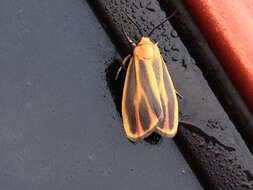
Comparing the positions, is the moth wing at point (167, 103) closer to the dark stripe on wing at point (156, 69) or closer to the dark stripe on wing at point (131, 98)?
the dark stripe on wing at point (156, 69)

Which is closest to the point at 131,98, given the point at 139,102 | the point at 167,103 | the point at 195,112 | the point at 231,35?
the point at 139,102

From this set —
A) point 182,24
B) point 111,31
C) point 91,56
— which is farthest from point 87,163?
point 182,24

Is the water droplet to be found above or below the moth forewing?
above

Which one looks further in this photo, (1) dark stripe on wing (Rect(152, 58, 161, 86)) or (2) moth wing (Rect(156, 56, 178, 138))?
(1) dark stripe on wing (Rect(152, 58, 161, 86))

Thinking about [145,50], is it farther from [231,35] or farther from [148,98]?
[231,35]

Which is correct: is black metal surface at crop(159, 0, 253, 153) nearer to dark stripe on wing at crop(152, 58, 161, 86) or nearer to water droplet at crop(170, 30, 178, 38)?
water droplet at crop(170, 30, 178, 38)

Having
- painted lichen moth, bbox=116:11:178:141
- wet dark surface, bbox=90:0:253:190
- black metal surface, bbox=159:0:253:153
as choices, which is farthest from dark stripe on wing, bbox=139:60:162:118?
black metal surface, bbox=159:0:253:153

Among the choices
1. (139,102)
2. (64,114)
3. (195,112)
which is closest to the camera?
(64,114)
